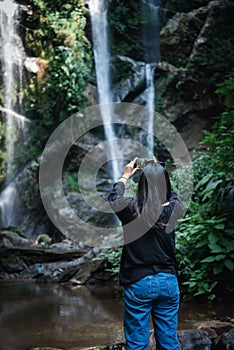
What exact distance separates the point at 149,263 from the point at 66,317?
110 inches

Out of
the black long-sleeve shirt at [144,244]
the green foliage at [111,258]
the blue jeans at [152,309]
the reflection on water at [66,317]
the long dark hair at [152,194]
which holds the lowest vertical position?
the reflection on water at [66,317]

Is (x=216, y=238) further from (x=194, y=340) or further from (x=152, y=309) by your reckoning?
(x=152, y=309)

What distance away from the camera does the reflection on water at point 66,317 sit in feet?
12.1

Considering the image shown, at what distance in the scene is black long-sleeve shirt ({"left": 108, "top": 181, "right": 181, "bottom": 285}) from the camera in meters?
2.32

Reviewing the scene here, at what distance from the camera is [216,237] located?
4777 millimetres

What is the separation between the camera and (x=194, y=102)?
48.8ft

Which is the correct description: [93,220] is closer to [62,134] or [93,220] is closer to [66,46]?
[62,134]

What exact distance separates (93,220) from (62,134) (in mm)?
3857

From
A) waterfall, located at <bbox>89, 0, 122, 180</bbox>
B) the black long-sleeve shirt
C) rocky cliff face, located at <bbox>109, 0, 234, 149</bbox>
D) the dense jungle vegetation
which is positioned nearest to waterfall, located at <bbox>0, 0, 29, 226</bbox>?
waterfall, located at <bbox>89, 0, 122, 180</bbox>

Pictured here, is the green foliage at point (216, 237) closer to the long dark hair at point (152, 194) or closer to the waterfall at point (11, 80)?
the long dark hair at point (152, 194)

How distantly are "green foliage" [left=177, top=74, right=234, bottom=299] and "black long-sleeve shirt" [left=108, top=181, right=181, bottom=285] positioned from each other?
2412mm

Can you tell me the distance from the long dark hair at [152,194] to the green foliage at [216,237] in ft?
8.18

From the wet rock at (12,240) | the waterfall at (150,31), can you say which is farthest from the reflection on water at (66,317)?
the waterfall at (150,31)

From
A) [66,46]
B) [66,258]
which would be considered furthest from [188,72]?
[66,258]
